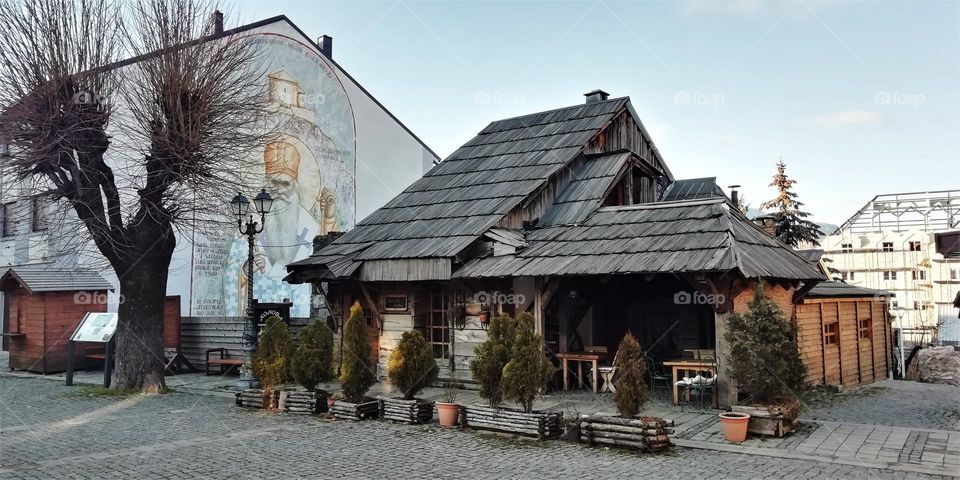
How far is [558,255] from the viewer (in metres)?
13.5

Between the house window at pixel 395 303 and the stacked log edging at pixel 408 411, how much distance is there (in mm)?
4103

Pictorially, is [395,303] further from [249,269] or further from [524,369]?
[524,369]

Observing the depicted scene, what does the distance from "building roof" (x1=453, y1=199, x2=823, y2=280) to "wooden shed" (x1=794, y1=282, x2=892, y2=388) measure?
2003 mm

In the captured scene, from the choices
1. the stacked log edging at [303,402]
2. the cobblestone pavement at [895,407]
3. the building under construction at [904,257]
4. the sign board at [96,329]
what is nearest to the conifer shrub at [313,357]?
the stacked log edging at [303,402]

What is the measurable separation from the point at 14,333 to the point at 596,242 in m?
16.9

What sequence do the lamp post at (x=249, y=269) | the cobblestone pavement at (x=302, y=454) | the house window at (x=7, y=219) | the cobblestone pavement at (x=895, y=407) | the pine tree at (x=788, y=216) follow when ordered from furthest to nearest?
1. the pine tree at (x=788, y=216)
2. the house window at (x=7, y=219)
3. the lamp post at (x=249, y=269)
4. the cobblestone pavement at (x=895, y=407)
5. the cobblestone pavement at (x=302, y=454)

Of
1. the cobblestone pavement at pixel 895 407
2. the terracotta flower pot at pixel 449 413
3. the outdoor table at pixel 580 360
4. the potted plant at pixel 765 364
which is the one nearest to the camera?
the potted plant at pixel 765 364

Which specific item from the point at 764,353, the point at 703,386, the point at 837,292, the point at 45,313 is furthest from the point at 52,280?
the point at 837,292

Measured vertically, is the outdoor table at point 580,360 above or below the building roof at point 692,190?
below

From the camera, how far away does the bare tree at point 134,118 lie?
1373 centimetres

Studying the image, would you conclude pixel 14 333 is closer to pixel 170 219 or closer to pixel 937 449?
pixel 170 219

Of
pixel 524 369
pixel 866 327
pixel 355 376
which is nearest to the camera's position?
pixel 524 369

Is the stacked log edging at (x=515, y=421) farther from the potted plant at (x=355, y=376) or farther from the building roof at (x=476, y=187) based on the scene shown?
the building roof at (x=476, y=187)

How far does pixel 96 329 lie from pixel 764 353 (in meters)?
15.9
